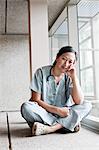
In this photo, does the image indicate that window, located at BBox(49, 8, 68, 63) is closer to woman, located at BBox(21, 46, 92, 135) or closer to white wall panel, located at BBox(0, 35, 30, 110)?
white wall panel, located at BBox(0, 35, 30, 110)

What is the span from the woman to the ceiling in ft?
7.22

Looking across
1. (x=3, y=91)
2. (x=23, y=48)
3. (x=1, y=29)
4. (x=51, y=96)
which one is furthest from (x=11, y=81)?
(x=51, y=96)

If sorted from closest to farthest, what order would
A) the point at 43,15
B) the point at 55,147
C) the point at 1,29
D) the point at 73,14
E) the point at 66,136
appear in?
the point at 55,147 → the point at 66,136 → the point at 43,15 → the point at 73,14 → the point at 1,29

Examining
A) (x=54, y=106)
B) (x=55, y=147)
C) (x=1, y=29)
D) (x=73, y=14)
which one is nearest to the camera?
(x=55, y=147)

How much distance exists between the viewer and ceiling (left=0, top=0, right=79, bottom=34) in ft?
14.6

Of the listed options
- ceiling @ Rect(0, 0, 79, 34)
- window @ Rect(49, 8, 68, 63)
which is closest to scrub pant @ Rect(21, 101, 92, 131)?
ceiling @ Rect(0, 0, 79, 34)

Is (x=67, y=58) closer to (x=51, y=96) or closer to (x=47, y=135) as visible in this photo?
(x=51, y=96)

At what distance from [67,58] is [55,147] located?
0.86 m

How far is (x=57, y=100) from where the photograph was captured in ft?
8.10

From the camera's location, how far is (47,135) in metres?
2.19

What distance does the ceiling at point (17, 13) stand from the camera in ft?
14.6

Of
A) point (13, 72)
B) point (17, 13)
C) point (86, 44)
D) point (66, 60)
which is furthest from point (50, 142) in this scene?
point (13, 72)

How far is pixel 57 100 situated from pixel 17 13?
2870 millimetres

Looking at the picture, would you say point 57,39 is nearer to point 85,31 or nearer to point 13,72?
point 13,72
